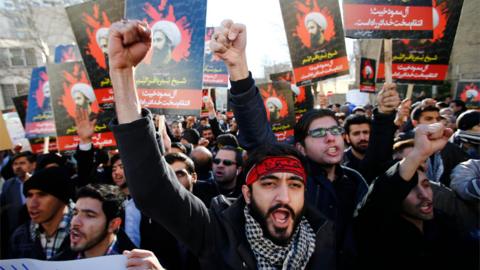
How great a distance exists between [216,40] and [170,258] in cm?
160

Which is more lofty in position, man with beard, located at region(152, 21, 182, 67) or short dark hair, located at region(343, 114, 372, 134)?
man with beard, located at region(152, 21, 182, 67)

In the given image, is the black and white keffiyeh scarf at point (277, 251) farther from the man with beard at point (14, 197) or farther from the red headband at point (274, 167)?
the man with beard at point (14, 197)

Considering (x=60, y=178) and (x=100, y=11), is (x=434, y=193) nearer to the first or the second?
(x=60, y=178)

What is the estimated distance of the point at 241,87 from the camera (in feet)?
6.64

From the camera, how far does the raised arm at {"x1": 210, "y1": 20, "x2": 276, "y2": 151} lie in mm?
1905

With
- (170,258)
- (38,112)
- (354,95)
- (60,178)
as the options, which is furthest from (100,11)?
(354,95)

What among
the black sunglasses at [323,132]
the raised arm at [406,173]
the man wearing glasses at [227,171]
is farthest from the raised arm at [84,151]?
the raised arm at [406,173]

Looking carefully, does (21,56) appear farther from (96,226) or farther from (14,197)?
(96,226)

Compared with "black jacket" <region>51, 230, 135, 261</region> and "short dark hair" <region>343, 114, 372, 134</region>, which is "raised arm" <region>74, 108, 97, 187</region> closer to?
"black jacket" <region>51, 230, 135, 261</region>

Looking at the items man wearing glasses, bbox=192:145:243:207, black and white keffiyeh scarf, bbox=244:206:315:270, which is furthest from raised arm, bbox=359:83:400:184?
man wearing glasses, bbox=192:145:243:207

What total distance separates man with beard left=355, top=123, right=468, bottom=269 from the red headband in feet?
1.67

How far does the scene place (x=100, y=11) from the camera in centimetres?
424

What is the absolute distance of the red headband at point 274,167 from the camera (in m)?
1.83

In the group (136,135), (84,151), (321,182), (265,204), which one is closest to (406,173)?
(321,182)
